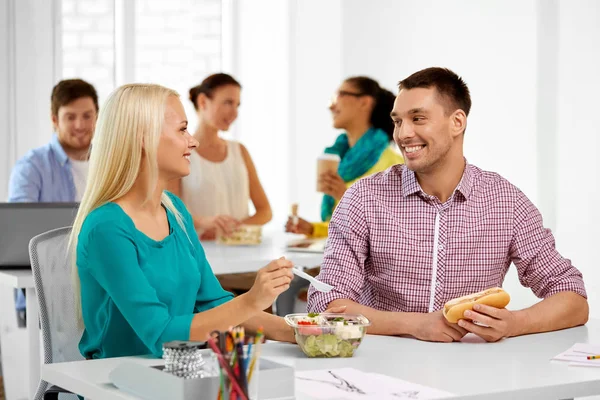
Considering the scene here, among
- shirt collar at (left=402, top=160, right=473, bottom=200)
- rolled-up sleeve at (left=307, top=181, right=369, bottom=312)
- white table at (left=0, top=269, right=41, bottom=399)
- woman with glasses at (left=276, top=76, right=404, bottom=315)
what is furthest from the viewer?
woman with glasses at (left=276, top=76, right=404, bottom=315)

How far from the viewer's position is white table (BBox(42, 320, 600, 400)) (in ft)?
5.56

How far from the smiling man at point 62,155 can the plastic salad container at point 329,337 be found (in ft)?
8.39

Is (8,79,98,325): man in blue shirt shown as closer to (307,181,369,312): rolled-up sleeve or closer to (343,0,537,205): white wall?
(307,181,369,312): rolled-up sleeve

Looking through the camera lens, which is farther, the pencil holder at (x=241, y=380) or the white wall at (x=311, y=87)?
the white wall at (x=311, y=87)

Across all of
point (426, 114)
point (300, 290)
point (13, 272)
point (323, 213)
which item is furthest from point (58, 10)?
point (426, 114)

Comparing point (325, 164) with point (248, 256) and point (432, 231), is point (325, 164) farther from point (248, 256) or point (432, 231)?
point (432, 231)

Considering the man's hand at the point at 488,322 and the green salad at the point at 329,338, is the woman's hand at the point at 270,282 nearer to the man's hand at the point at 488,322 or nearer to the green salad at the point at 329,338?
the green salad at the point at 329,338

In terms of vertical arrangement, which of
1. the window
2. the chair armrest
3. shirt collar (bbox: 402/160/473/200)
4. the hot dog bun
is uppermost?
the window

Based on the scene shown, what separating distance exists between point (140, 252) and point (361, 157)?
2.85m

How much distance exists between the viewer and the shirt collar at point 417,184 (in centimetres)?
254

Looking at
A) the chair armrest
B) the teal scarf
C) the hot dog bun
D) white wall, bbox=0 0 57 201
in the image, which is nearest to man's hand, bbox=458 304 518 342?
the hot dog bun

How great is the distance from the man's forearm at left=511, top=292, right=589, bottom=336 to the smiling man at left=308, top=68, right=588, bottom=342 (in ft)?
0.19

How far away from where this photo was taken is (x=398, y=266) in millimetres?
2518

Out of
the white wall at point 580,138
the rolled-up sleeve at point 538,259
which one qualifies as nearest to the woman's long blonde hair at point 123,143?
the rolled-up sleeve at point 538,259
